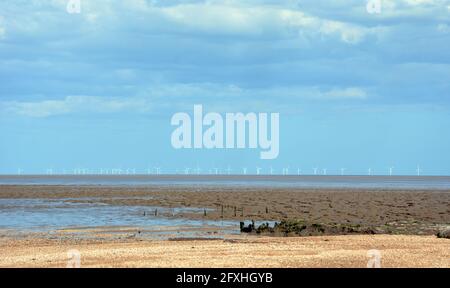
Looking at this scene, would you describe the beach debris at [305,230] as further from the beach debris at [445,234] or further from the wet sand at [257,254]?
the wet sand at [257,254]

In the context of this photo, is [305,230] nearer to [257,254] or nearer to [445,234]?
[445,234]

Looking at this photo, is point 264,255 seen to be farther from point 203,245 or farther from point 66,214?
point 66,214

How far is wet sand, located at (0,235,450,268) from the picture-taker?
20.6m

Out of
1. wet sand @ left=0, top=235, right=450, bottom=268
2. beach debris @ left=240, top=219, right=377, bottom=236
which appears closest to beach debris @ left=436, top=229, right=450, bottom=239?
wet sand @ left=0, top=235, right=450, bottom=268

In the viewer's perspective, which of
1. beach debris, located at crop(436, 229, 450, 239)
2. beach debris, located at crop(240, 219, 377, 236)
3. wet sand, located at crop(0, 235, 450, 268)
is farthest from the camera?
beach debris, located at crop(240, 219, 377, 236)

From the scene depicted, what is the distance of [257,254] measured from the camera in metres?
22.7

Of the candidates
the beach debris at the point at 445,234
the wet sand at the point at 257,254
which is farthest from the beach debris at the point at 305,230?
the wet sand at the point at 257,254

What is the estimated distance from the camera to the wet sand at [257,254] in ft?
67.6

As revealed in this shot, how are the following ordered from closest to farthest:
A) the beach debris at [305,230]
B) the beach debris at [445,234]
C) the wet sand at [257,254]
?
1. the wet sand at [257,254]
2. the beach debris at [445,234]
3. the beach debris at [305,230]

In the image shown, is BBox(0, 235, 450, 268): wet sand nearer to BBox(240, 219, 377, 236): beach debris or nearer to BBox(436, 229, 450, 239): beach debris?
BBox(436, 229, 450, 239): beach debris
